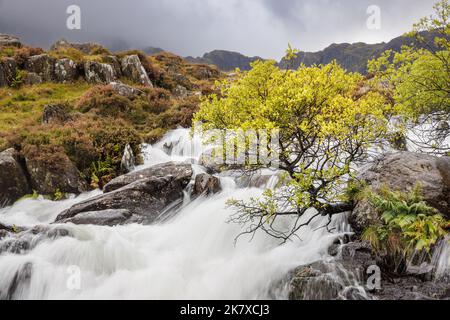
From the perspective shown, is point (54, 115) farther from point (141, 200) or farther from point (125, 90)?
point (141, 200)

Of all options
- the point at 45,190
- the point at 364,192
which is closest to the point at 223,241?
the point at 364,192

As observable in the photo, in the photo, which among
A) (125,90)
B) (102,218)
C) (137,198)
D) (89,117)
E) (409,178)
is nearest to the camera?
(409,178)

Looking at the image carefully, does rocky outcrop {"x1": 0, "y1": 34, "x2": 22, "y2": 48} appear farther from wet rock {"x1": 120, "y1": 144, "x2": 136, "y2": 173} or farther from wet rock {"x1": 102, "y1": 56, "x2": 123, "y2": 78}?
wet rock {"x1": 120, "y1": 144, "x2": 136, "y2": 173}

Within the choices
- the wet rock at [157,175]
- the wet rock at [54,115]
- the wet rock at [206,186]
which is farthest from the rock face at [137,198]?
the wet rock at [54,115]

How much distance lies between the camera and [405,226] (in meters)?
7.04

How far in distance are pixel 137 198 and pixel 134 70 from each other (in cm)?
2241

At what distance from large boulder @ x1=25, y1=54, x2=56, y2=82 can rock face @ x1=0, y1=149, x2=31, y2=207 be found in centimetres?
1805

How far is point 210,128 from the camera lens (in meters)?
8.09

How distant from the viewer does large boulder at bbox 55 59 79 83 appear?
29111 mm

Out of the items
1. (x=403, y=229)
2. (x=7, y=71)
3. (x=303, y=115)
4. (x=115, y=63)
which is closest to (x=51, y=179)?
(x=303, y=115)

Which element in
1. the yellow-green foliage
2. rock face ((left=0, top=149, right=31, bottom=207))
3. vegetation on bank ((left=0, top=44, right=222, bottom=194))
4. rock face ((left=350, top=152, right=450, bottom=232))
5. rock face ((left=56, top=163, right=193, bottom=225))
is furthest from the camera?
vegetation on bank ((left=0, top=44, right=222, bottom=194))

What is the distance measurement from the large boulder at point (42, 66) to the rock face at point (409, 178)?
30.0m

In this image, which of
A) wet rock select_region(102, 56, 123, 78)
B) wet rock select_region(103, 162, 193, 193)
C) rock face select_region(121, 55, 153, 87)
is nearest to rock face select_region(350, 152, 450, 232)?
wet rock select_region(103, 162, 193, 193)
